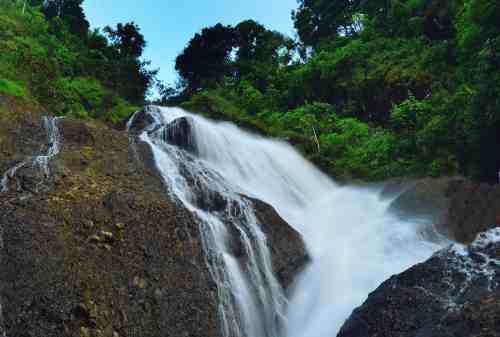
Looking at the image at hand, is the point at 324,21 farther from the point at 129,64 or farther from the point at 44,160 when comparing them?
the point at 44,160

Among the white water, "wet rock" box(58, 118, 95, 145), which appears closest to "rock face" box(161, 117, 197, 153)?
the white water

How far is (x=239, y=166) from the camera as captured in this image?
13.2m

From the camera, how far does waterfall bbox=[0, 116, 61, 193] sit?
20.0ft

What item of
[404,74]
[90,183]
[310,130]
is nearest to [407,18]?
[404,74]

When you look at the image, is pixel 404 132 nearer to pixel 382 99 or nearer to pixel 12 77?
pixel 382 99

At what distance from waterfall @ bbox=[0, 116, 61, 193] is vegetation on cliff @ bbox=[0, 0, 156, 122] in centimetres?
159

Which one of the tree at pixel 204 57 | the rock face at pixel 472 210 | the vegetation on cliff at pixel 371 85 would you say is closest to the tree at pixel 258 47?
the vegetation on cliff at pixel 371 85

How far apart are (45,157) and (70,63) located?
1485 cm

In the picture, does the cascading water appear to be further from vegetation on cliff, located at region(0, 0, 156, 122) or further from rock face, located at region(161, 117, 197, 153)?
rock face, located at region(161, 117, 197, 153)

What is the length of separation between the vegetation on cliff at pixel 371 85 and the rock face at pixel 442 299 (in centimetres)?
506

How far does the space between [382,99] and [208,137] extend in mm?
9663

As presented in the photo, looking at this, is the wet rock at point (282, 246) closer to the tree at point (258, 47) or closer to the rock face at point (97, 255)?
the rock face at point (97, 255)

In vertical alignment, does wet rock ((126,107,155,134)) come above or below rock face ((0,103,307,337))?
above

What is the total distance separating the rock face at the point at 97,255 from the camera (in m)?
4.68
